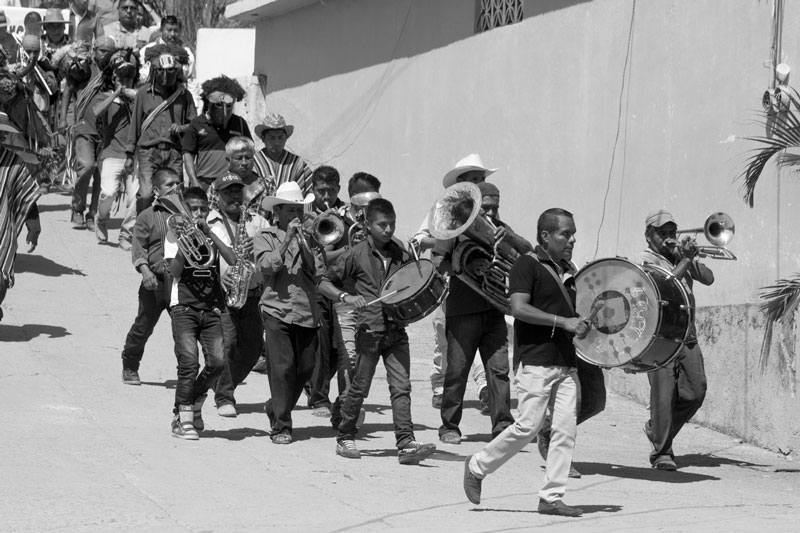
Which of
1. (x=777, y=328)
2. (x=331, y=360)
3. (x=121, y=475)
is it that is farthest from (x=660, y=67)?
(x=121, y=475)

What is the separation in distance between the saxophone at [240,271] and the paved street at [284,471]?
1.01 meters

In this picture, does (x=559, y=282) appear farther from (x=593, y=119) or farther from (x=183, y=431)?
(x=593, y=119)

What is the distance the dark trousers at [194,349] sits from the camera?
1055cm

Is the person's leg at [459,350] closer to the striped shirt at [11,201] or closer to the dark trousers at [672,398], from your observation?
the dark trousers at [672,398]

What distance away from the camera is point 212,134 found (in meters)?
14.9

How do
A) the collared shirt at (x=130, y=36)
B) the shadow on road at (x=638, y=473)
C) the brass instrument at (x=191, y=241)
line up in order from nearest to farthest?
the shadow on road at (x=638, y=473)
the brass instrument at (x=191, y=241)
the collared shirt at (x=130, y=36)

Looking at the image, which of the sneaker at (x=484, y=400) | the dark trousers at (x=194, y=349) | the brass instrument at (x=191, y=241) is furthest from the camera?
the sneaker at (x=484, y=400)

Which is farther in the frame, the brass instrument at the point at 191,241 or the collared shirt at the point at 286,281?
the brass instrument at the point at 191,241

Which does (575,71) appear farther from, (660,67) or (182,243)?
(182,243)

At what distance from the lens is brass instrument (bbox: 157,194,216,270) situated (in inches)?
420

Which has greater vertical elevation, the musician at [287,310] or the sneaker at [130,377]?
the musician at [287,310]

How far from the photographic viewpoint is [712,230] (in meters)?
10.4

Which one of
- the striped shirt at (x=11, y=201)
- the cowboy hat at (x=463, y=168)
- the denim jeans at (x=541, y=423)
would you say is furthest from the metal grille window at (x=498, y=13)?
the denim jeans at (x=541, y=423)

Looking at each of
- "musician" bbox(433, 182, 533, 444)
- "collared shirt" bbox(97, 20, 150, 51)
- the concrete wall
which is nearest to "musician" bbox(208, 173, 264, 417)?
"musician" bbox(433, 182, 533, 444)
